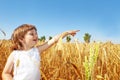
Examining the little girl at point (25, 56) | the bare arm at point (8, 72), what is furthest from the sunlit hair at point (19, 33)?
the bare arm at point (8, 72)

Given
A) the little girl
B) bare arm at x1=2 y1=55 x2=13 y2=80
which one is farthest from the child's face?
bare arm at x1=2 y1=55 x2=13 y2=80

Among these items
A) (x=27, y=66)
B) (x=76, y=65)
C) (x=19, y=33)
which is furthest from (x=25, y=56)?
(x=76, y=65)

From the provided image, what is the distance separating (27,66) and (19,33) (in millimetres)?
290

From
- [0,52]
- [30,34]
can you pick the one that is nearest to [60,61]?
[30,34]

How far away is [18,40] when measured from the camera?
213 cm

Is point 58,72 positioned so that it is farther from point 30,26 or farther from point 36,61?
point 30,26

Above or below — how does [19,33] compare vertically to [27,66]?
above

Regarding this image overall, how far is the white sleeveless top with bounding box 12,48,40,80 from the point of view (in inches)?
76.0

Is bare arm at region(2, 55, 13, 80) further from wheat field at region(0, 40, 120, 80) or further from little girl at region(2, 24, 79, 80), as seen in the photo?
wheat field at region(0, 40, 120, 80)

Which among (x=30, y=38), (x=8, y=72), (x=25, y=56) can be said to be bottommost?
(x=8, y=72)

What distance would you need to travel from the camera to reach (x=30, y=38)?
1.97 m

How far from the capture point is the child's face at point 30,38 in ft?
6.38

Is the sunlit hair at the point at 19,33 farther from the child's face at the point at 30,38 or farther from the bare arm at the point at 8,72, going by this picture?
the bare arm at the point at 8,72

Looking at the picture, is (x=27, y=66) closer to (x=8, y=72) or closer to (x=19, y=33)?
(x=8, y=72)
